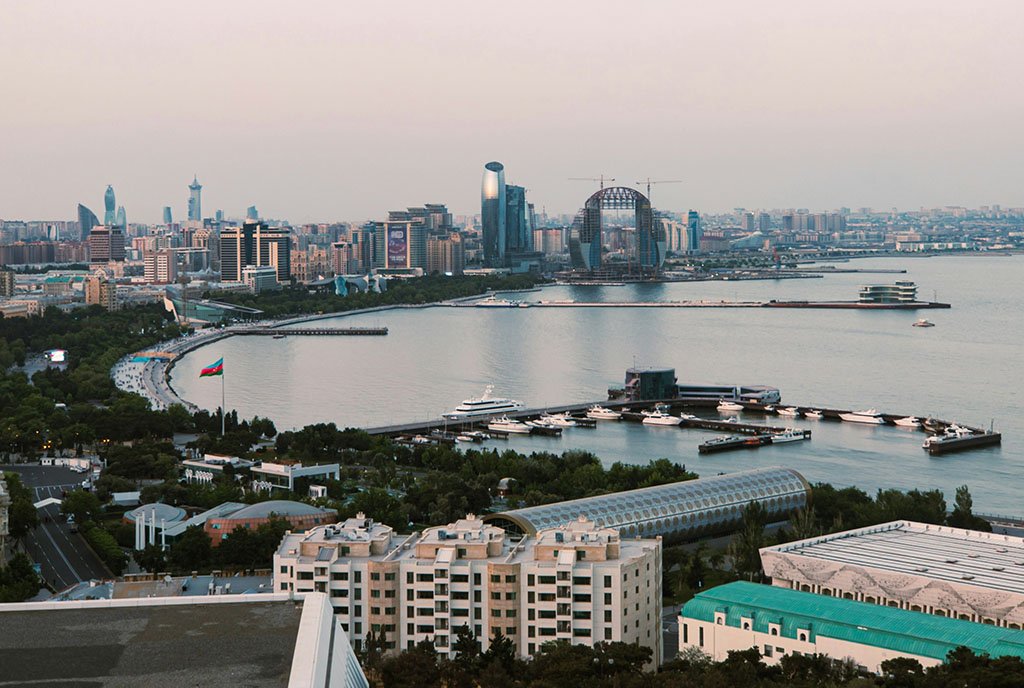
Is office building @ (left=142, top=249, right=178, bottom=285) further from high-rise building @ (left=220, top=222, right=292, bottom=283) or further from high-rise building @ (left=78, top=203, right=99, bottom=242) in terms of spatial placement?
high-rise building @ (left=78, top=203, right=99, bottom=242)

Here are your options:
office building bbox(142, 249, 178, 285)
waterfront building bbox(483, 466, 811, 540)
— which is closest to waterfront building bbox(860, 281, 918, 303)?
office building bbox(142, 249, 178, 285)

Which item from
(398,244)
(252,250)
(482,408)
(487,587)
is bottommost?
(482,408)

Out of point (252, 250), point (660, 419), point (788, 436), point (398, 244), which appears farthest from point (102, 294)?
point (788, 436)

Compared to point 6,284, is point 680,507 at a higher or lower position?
lower

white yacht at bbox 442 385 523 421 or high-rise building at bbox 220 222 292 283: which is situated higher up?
high-rise building at bbox 220 222 292 283

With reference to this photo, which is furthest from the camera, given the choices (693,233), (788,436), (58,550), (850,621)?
(693,233)

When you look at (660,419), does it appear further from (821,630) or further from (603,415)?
(821,630)

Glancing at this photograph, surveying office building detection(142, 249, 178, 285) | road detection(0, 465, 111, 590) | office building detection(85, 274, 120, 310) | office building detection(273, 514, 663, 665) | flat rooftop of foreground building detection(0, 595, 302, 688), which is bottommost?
road detection(0, 465, 111, 590)

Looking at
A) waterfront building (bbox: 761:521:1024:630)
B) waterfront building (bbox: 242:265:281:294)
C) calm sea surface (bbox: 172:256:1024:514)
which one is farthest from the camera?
waterfront building (bbox: 242:265:281:294)
